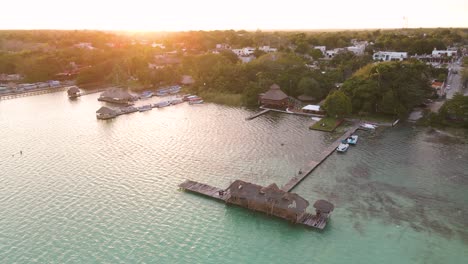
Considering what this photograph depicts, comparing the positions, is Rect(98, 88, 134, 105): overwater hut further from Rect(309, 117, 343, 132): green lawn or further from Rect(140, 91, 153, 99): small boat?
Rect(309, 117, 343, 132): green lawn

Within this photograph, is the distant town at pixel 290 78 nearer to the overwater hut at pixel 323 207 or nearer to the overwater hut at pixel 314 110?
the overwater hut at pixel 314 110

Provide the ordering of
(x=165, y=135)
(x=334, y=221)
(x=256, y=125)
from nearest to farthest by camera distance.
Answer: (x=334, y=221) → (x=165, y=135) → (x=256, y=125)

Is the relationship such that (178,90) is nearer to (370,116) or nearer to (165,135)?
(165,135)

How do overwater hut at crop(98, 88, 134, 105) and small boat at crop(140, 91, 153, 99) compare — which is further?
small boat at crop(140, 91, 153, 99)

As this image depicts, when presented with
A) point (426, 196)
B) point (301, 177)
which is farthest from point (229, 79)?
point (426, 196)

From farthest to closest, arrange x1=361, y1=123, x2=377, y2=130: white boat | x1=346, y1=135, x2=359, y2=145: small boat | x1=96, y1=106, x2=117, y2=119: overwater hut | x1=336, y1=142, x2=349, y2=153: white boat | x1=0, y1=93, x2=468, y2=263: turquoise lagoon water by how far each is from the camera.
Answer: x1=96, y1=106, x2=117, y2=119: overwater hut, x1=361, y1=123, x2=377, y2=130: white boat, x1=346, y1=135, x2=359, y2=145: small boat, x1=336, y1=142, x2=349, y2=153: white boat, x1=0, y1=93, x2=468, y2=263: turquoise lagoon water

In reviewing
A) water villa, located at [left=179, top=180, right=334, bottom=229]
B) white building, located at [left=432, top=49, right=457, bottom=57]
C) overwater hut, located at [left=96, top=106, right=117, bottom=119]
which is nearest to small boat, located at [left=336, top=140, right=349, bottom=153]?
water villa, located at [left=179, top=180, right=334, bottom=229]

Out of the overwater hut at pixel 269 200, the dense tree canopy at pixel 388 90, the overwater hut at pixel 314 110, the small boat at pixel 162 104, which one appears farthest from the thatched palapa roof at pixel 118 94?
the overwater hut at pixel 269 200
